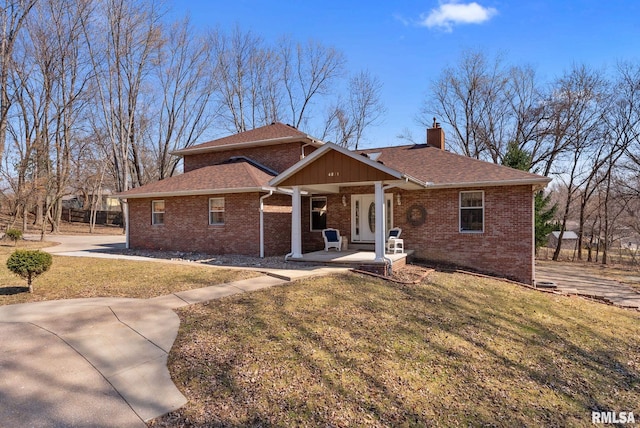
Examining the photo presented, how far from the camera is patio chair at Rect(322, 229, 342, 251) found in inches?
561

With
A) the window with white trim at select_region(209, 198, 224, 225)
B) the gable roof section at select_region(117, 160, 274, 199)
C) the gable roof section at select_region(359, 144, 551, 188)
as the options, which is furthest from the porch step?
the window with white trim at select_region(209, 198, 224, 225)

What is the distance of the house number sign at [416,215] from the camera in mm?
14117

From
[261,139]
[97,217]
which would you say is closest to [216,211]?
[261,139]

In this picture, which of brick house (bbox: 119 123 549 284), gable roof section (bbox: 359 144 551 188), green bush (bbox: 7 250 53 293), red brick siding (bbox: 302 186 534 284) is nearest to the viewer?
green bush (bbox: 7 250 53 293)

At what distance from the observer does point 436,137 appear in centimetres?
1841

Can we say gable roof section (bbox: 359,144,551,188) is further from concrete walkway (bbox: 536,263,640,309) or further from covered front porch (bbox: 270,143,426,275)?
concrete walkway (bbox: 536,263,640,309)

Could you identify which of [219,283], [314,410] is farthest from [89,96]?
[314,410]

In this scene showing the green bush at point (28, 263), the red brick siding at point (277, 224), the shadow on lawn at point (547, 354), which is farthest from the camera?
the red brick siding at point (277, 224)

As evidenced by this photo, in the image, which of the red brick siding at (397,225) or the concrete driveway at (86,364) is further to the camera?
the red brick siding at (397,225)

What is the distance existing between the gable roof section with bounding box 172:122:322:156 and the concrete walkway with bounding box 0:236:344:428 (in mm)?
11039

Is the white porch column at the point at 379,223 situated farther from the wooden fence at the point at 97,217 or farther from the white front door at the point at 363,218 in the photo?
the wooden fence at the point at 97,217

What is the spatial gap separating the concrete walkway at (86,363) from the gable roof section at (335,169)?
5848 mm

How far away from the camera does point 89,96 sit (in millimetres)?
27406

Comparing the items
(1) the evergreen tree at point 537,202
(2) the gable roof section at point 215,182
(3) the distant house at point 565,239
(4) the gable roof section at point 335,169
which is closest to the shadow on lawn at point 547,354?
(4) the gable roof section at point 335,169
